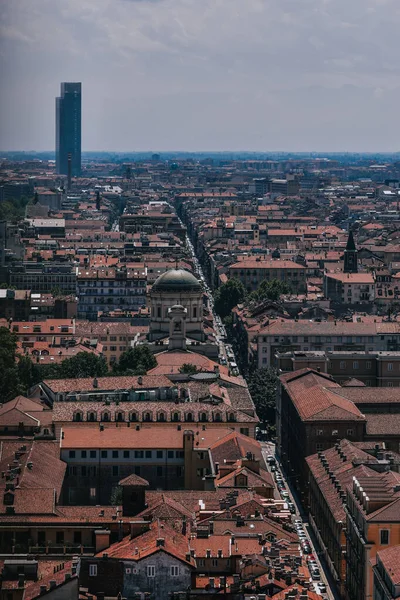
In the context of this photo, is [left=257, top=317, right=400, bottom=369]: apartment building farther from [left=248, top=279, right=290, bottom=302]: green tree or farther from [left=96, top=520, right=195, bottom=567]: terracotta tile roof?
[left=96, top=520, right=195, bottom=567]: terracotta tile roof

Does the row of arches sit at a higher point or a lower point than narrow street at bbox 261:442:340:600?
higher

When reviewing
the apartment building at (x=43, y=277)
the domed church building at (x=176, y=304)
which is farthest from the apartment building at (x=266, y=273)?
the domed church building at (x=176, y=304)

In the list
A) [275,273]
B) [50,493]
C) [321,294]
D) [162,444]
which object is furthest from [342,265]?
[50,493]

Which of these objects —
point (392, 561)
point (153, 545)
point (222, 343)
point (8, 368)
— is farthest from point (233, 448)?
point (222, 343)

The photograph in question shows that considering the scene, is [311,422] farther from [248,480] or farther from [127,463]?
[248,480]

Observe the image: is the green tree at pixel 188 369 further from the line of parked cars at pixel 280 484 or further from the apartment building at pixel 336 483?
the apartment building at pixel 336 483

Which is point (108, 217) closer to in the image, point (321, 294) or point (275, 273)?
point (275, 273)

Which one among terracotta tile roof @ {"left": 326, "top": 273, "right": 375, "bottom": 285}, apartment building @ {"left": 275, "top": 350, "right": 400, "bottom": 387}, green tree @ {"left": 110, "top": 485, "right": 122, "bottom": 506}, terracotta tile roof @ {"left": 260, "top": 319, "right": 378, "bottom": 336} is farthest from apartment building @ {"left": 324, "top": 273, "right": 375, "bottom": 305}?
green tree @ {"left": 110, "top": 485, "right": 122, "bottom": 506}
